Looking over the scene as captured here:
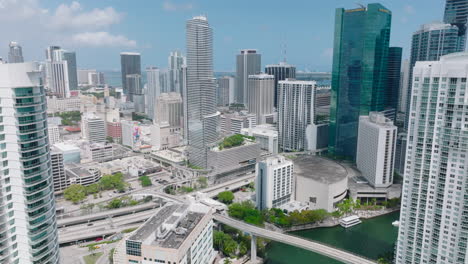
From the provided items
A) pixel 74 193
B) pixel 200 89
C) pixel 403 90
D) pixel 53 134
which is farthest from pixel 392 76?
pixel 53 134

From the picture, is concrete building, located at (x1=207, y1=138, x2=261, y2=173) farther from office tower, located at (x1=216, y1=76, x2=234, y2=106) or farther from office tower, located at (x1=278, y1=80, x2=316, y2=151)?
office tower, located at (x1=216, y1=76, x2=234, y2=106)

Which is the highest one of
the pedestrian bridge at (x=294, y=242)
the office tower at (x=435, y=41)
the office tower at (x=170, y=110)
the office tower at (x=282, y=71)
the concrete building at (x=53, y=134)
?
the office tower at (x=435, y=41)

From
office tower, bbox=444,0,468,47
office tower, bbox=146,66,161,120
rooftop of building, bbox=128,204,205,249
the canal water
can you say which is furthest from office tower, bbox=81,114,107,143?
office tower, bbox=444,0,468,47

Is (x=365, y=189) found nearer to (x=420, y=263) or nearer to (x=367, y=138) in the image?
(x=367, y=138)

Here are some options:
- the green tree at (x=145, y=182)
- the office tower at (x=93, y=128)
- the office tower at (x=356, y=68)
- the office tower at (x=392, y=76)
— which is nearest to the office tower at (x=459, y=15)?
the office tower at (x=392, y=76)

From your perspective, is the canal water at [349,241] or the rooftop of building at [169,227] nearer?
the rooftop of building at [169,227]

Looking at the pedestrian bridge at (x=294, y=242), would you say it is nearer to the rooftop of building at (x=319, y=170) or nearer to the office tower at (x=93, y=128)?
the rooftop of building at (x=319, y=170)

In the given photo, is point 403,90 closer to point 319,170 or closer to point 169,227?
point 319,170
